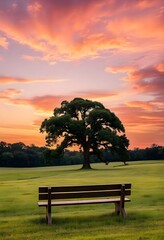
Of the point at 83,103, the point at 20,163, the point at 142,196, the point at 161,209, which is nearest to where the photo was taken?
the point at 161,209

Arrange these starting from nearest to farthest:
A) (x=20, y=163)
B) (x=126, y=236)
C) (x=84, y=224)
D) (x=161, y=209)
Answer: (x=126, y=236)
(x=84, y=224)
(x=161, y=209)
(x=20, y=163)

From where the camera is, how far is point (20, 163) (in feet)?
353

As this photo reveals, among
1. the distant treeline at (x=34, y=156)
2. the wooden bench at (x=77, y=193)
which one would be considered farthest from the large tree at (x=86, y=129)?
the wooden bench at (x=77, y=193)

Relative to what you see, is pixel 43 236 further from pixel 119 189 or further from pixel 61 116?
pixel 61 116

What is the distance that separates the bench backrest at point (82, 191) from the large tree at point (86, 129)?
2026 inches

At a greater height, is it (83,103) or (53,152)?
(83,103)

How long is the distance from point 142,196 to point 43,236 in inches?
419

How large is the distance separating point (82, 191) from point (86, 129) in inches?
2100

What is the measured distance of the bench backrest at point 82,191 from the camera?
12.3m

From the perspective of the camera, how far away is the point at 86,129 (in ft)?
218

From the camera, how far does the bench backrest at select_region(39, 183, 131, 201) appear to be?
40.4 feet

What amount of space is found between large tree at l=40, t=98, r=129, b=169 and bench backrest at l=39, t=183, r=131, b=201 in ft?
169

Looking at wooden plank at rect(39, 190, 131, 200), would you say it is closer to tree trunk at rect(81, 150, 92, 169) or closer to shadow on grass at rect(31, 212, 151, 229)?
shadow on grass at rect(31, 212, 151, 229)

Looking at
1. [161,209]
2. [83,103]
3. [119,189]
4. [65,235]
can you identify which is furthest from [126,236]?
[83,103]
